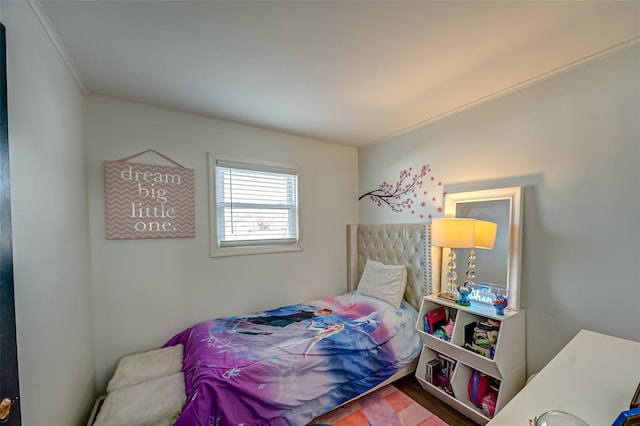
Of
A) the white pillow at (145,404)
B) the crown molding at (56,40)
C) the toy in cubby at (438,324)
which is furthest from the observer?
the toy in cubby at (438,324)

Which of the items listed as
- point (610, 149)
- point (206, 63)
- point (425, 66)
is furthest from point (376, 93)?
point (610, 149)

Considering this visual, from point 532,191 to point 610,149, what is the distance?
1.43 feet

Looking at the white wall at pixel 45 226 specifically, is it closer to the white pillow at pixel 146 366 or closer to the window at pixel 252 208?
the white pillow at pixel 146 366

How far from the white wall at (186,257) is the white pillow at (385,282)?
48cm

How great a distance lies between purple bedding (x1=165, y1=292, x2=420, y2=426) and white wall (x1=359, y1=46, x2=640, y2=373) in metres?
1.09

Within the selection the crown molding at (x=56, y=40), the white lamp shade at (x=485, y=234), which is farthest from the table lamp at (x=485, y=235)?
the crown molding at (x=56, y=40)

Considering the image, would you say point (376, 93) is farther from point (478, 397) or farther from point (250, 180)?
point (478, 397)

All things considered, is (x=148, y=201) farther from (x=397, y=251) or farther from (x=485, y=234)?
(x=485, y=234)

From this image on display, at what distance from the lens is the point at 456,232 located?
6.11ft

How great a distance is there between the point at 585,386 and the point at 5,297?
2.02 metres

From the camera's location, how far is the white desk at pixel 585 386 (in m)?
0.80

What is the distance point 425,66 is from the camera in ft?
5.20

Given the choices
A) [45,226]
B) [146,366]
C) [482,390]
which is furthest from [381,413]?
[45,226]

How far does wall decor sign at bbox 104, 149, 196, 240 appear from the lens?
192 centimetres
